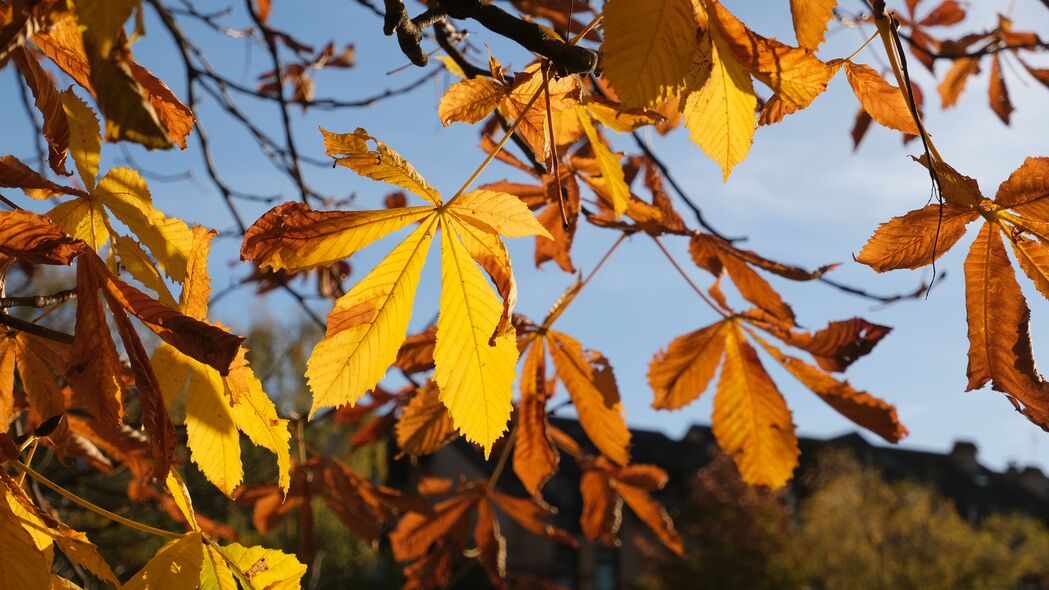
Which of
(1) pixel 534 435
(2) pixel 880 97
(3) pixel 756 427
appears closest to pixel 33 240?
(2) pixel 880 97

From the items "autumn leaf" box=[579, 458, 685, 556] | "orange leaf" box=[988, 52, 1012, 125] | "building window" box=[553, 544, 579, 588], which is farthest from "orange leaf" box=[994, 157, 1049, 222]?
"building window" box=[553, 544, 579, 588]

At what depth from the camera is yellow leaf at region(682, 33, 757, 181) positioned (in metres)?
0.71

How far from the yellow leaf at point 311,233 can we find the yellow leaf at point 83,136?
0.75 feet

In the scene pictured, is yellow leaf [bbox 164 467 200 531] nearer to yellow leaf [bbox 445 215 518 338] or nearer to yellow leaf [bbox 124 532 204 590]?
yellow leaf [bbox 124 532 204 590]

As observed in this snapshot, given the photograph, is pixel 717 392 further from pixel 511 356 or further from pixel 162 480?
pixel 162 480

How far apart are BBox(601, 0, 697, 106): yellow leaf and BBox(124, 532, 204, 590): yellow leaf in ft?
1.67

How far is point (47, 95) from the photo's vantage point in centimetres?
77

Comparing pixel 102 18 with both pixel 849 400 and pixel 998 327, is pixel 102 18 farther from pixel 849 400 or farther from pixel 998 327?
pixel 849 400

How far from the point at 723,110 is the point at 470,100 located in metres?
0.23

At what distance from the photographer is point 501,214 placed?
0.79 m

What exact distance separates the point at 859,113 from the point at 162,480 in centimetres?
207

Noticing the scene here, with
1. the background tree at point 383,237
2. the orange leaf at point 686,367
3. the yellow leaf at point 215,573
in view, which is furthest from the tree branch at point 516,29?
the orange leaf at point 686,367

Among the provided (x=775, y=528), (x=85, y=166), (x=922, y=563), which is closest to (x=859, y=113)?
(x=85, y=166)

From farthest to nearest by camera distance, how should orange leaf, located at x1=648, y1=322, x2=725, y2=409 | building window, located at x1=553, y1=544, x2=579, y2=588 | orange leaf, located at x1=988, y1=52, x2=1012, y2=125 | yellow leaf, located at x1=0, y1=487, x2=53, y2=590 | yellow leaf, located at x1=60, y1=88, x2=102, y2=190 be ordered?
building window, located at x1=553, y1=544, x2=579, y2=588 → orange leaf, located at x1=988, y1=52, x2=1012, y2=125 → orange leaf, located at x1=648, y1=322, x2=725, y2=409 → yellow leaf, located at x1=60, y1=88, x2=102, y2=190 → yellow leaf, located at x1=0, y1=487, x2=53, y2=590
